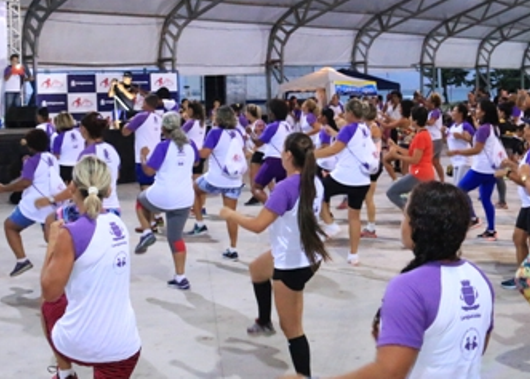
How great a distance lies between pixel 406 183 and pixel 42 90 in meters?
8.50

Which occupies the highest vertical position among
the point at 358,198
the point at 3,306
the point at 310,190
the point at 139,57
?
the point at 139,57

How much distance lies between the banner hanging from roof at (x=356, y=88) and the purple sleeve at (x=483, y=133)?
10799mm

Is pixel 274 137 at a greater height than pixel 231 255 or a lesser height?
greater

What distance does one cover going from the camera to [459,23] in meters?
26.0

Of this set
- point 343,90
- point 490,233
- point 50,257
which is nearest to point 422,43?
point 343,90

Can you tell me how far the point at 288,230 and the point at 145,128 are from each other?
542 centimetres

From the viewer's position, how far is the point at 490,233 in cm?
812

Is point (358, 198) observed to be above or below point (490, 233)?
above

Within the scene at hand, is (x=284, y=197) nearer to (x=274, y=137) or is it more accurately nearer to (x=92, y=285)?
(x=92, y=285)

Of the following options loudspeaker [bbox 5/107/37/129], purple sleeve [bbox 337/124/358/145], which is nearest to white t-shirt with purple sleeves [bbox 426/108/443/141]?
purple sleeve [bbox 337/124/358/145]

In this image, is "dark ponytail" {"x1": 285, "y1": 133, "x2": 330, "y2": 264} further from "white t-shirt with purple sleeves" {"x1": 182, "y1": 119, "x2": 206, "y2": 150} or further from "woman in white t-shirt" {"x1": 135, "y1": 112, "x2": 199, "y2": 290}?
"white t-shirt with purple sleeves" {"x1": 182, "y1": 119, "x2": 206, "y2": 150}

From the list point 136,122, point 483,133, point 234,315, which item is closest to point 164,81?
point 136,122

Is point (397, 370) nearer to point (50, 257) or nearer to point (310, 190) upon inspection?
point (50, 257)

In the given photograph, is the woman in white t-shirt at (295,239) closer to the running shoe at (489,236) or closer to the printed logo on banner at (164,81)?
the running shoe at (489,236)
